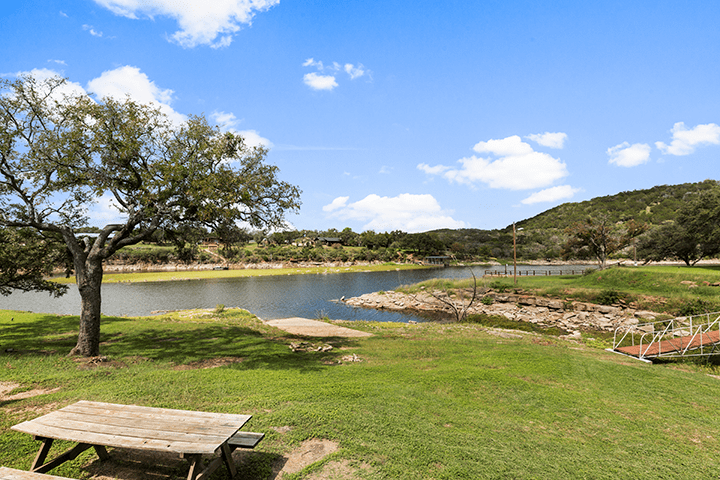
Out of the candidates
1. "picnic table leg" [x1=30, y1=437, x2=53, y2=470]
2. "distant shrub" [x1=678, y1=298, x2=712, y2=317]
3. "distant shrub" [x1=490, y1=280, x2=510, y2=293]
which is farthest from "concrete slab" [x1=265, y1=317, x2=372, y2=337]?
"distant shrub" [x1=490, y1=280, x2=510, y2=293]

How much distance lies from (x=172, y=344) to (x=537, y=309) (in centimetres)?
3080

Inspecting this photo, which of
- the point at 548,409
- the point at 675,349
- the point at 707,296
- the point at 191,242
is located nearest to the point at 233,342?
the point at 191,242

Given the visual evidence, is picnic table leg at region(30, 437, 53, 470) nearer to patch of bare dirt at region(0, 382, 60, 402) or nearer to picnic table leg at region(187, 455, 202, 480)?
picnic table leg at region(187, 455, 202, 480)

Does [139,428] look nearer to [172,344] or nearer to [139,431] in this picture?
[139,431]

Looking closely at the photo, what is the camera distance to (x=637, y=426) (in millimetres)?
6160

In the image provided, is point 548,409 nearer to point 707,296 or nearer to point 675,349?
point 675,349

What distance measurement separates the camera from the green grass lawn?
15.4 ft

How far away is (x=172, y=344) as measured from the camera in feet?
42.1

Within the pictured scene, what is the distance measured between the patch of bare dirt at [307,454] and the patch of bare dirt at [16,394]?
6215 millimetres

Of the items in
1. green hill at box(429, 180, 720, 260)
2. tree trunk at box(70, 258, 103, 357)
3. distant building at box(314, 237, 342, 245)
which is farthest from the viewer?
distant building at box(314, 237, 342, 245)

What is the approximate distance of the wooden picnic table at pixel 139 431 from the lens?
366cm

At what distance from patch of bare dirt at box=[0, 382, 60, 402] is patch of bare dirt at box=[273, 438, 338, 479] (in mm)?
6215

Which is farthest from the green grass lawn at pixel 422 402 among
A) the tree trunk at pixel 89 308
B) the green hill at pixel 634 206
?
the green hill at pixel 634 206

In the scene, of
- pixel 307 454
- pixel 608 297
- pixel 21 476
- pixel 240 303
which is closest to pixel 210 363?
pixel 307 454
